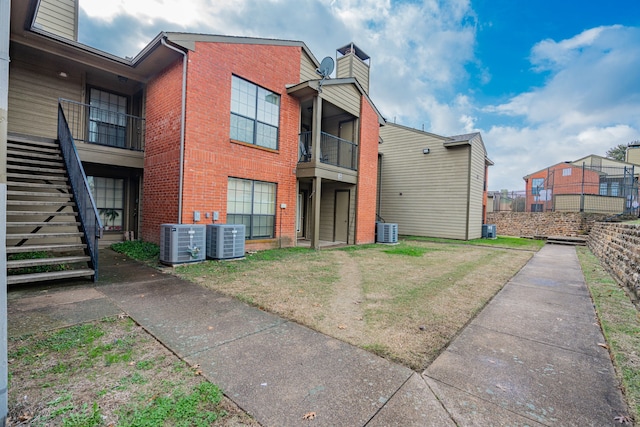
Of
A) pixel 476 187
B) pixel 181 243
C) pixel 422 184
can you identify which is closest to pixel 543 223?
pixel 476 187

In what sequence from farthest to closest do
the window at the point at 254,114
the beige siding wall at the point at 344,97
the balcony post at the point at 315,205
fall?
the beige siding wall at the point at 344,97 < the balcony post at the point at 315,205 < the window at the point at 254,114

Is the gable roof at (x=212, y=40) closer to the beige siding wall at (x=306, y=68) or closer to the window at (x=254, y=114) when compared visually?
the beige siding wall at (x=306, y=68)

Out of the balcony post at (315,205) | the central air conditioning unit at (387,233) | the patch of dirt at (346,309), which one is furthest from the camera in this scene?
the central air conditioning unit at (387,233)

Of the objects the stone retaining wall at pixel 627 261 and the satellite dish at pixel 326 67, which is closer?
the stone retaining wall at pixel 627 261

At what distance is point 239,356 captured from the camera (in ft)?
8.89

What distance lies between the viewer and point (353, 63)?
14211mm

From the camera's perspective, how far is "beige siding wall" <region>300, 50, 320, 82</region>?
34.5 feet

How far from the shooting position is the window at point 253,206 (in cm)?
869

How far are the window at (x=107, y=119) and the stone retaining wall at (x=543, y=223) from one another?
22.8 meters

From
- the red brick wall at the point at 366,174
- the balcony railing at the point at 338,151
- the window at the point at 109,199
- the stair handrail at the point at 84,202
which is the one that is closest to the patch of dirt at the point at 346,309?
the stair handrail at the point at 84,202

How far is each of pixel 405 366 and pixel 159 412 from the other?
6.38 ft

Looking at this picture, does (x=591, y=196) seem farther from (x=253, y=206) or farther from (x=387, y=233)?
(x=253, y=206)

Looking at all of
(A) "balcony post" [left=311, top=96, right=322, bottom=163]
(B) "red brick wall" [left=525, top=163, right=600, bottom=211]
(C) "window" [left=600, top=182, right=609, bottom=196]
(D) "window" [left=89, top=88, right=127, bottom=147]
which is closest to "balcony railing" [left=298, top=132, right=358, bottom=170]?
(A) "balcony post" [left=311, top=96, right=322, bottom=163]

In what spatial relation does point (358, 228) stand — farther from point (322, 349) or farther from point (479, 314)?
point (322, 349)
